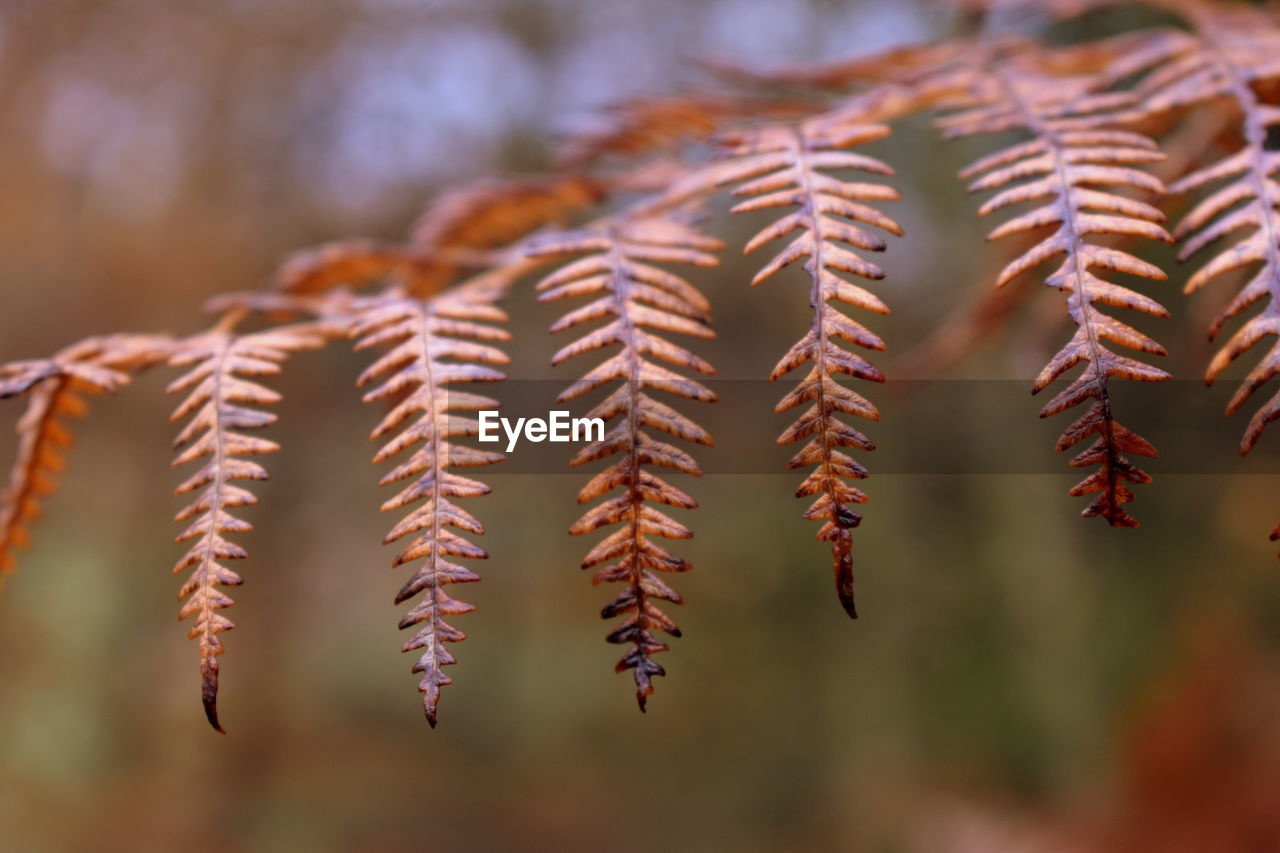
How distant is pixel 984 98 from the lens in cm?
68

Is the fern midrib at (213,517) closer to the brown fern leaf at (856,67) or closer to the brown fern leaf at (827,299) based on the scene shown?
the brown fern leaf at (827,299)

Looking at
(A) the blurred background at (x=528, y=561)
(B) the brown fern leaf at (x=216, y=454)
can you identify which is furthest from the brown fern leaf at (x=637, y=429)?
(A) the blurred background at (x=528, y=561)

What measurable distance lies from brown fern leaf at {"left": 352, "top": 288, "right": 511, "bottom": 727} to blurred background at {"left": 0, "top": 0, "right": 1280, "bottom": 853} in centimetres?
252

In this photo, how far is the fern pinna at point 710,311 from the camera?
0.45 metres

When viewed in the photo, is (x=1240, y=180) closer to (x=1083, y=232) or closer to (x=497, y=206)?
(x=1083, y=232)

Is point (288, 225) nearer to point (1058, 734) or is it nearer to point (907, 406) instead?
point (907, 406)

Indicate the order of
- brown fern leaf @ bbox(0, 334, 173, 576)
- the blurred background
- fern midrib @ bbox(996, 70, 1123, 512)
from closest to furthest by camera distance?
fern midrib @ bbox(996, 70, 1123, 512) → brown fern leaf @ bbox(0, 334, 173, 576) → the blurred background

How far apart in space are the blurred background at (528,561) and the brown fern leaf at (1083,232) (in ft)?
8.16

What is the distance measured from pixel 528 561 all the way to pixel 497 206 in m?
4.90

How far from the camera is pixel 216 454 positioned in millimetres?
541

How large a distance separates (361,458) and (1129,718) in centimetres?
405

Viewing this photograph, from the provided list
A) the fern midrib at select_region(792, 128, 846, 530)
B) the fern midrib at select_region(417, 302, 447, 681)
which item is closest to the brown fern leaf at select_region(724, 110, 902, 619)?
the fern midrib at select_region(792, 128, 846, 530)

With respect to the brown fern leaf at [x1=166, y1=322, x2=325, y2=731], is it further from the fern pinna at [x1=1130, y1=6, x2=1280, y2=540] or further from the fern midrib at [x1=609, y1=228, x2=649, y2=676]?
the fern pinna at [x1=1130, y1=6, x2=1280, y2=540]

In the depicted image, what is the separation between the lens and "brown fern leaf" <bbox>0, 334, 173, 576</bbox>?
0.60 meters
